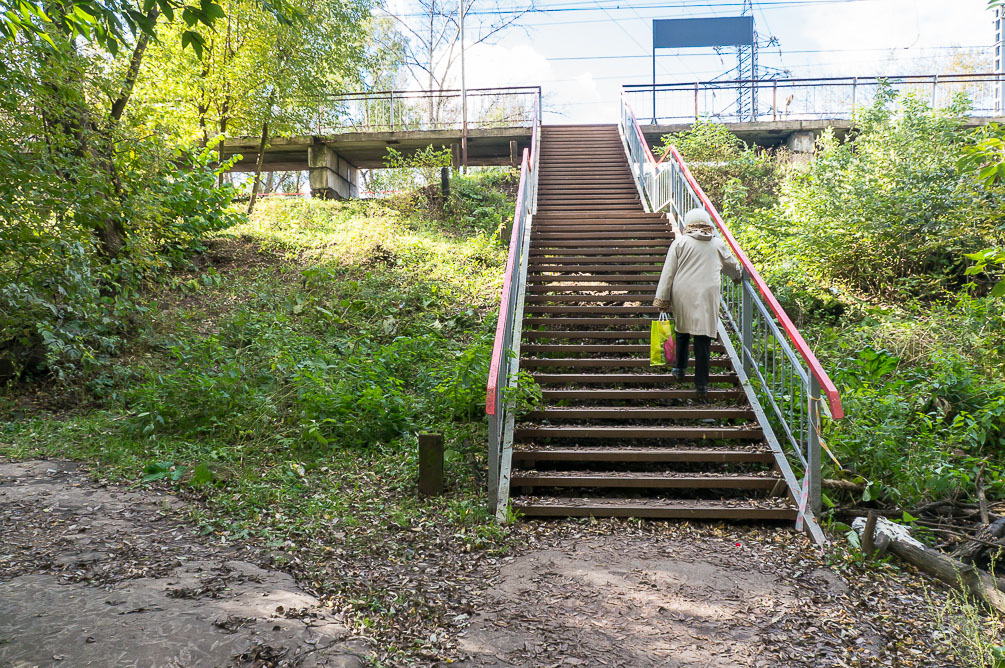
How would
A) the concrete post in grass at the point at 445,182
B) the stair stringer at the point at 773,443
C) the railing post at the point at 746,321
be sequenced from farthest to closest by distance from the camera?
the concrete post in grass at the point at 445,182
the railing post at the point at 746,321
the stair stringer at the point at 773,443

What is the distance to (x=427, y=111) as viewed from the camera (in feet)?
61.5

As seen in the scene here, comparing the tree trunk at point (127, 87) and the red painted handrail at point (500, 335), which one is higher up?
the tree trunk at point (127, 87)

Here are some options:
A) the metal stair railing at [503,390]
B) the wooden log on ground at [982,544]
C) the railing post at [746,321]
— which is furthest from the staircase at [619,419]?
the wooden log on ground at [982,544]

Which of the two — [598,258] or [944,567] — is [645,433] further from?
[598,258]

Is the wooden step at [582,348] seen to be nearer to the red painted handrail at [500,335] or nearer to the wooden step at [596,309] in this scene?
the red painted handrail at [500,335]

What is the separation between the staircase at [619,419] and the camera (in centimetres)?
503

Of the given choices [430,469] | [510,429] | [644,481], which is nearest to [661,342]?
[644,481]

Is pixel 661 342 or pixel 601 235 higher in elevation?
pixel 601 235

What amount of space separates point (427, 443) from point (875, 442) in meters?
3.60

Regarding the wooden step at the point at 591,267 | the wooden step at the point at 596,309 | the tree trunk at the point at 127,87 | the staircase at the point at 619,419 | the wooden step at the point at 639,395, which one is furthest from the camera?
the tree trunk at the point at 127,87

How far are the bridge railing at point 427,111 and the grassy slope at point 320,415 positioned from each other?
8140 millimetres

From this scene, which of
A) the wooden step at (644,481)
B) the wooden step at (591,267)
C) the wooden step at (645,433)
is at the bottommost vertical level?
the wooden step at (644,481)

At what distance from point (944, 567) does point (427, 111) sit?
17.4 m

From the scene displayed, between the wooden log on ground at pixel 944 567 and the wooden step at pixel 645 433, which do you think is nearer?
the wooden log on ground at pixel 944 567
